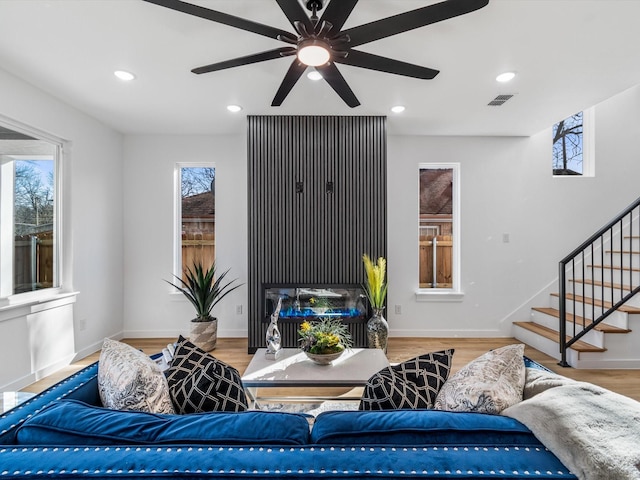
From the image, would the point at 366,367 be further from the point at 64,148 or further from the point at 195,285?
the point at 64,148

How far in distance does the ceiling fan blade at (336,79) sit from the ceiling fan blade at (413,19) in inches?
9.4

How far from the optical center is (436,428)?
89 cm

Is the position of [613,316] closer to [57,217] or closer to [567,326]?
[567,326]

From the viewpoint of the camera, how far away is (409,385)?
123 centimetres

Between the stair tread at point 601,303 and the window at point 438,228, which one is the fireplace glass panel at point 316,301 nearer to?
the window at point 438,228

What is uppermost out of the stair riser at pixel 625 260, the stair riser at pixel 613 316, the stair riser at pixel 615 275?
the stair riser at pixel 625 260

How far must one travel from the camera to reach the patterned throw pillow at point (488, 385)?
A: 109 cm

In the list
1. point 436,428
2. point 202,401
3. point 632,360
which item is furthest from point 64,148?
point 632,360

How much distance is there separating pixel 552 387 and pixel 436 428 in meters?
0.51

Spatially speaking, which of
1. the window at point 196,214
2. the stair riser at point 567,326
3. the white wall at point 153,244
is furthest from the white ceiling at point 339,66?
the stair riser at point 567,326

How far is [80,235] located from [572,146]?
5.98 m

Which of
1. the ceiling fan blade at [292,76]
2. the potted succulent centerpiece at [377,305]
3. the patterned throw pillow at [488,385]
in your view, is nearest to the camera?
the patterned throw pillow at [488,385]

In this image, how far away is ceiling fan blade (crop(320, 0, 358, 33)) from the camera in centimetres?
142

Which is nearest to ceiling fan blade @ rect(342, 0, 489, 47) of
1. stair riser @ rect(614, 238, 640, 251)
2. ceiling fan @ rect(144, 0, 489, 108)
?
ceiling fan @ rect(144, 0, 489, 108)
